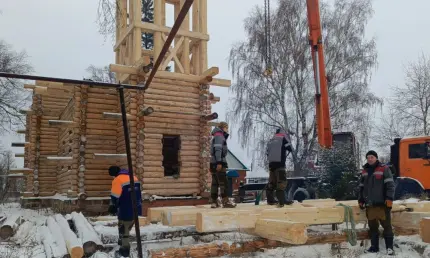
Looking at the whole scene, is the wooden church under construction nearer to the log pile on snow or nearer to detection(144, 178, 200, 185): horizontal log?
detection(144, 178, 200, 185): horizontal log

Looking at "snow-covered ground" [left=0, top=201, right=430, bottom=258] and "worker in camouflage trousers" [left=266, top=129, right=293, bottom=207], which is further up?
"worker in camouflage trousers" [left=266, top=129, right=293, bottom=207]

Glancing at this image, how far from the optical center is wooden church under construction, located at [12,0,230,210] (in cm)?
1391

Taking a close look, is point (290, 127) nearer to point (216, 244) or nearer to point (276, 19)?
point (276, 19)

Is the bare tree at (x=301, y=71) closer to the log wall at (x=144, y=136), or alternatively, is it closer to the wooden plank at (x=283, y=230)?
the log wall at (x=144, y=136)

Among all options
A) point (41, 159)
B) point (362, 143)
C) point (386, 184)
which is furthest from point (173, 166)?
point (362, 143)

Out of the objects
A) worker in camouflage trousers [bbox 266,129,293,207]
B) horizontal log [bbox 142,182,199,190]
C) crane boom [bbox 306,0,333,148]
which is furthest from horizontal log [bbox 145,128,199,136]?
worker in camouflage trousers [bbox 266,129,293,207]

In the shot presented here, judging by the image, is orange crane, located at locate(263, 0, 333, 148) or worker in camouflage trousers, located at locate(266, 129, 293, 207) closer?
worker in camouflage trousers, located at locate(266, 129, 293, 207)

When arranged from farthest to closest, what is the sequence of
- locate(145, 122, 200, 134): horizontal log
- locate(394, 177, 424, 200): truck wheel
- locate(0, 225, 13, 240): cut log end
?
1. locate(394, 177, 424, 200): truck wheel
2. locate(145, 122, 200, 134): horizontal log
3. locate(0, 225, 13, 240): cut log end

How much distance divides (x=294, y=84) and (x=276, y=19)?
3.98 meters

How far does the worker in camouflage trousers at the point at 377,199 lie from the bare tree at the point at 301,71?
1652cm

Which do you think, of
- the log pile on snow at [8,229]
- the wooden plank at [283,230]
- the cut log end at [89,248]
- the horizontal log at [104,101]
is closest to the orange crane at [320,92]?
the wooden plank at [283,230]

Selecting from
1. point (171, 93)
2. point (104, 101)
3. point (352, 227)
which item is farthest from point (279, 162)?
point (104, 101)

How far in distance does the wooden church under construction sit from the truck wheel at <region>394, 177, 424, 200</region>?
264 inches

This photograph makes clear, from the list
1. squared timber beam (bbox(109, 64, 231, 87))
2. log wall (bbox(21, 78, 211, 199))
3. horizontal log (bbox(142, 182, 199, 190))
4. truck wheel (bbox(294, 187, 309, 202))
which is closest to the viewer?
squared timber beam (bbox(109, 64, 231, 87))
